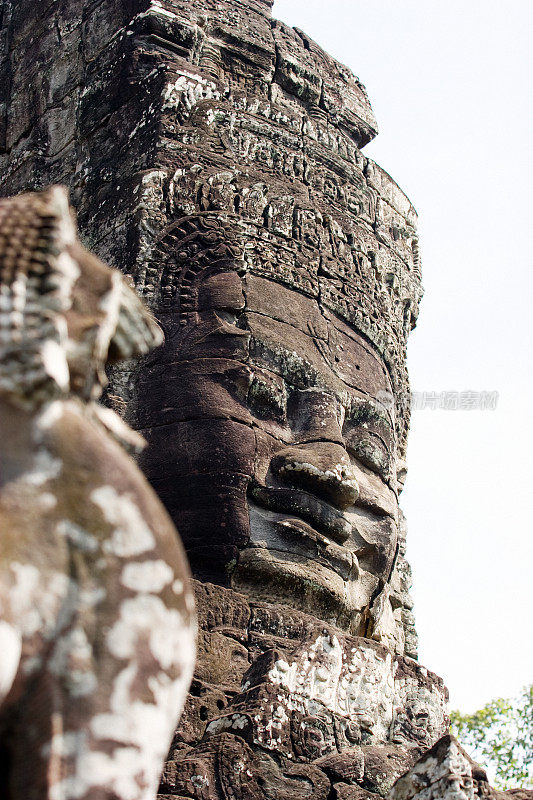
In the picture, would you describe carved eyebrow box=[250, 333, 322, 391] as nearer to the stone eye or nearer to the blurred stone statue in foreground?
the stone eye

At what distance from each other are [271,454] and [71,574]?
3300 mm

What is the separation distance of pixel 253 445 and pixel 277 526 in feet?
1.26

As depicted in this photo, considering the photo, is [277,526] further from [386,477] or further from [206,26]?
[206,26]

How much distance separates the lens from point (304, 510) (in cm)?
488

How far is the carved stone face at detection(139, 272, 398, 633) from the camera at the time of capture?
15.5 ft

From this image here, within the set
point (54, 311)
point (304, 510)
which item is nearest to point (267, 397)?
point (304, 510)

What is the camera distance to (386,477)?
560 cm

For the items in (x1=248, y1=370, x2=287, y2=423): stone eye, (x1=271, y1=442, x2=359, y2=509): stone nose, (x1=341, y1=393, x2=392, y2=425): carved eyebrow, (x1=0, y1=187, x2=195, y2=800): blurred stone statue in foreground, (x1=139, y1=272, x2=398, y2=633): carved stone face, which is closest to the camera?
(x1=0, y1=187, x2=195, y2=800): blurred stone statue in foreground

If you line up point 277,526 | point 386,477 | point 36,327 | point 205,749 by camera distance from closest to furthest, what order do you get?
point 36,327 < point 205,749 < point 277,526 < point 386,477

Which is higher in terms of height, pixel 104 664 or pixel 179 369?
pixel 179 369

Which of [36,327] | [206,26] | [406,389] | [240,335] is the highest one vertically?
[206,26]

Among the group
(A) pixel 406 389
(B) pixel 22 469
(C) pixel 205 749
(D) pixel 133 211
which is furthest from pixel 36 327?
(A) pixel 406 389

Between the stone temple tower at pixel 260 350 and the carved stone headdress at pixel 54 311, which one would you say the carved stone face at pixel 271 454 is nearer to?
the stone temple tower at pixel 260 350

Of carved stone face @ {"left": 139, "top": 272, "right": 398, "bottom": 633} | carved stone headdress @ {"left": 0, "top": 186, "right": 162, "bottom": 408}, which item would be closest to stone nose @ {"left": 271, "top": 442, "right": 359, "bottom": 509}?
carved stone face @ {"left": 139, "top": 272, "right": 398, "bottom": 633}
